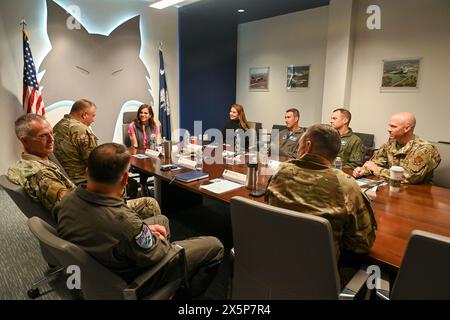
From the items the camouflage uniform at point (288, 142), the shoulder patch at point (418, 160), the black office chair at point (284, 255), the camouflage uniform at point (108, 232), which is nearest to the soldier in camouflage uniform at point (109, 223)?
the camouflage uniform at point (108, 232)

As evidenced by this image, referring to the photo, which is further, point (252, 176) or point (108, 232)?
point (252, 176)

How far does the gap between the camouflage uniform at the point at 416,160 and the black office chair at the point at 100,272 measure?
5.98ft

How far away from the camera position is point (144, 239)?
1.30 metres

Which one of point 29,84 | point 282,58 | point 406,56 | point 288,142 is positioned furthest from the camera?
point 282,58

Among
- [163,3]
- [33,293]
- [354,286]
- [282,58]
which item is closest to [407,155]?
[354,286]

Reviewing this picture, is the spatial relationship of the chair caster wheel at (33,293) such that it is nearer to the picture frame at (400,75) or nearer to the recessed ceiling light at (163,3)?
the recessed ceiling light at (163,3)

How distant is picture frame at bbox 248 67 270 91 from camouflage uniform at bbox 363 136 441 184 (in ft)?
12.6

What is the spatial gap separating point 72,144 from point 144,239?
179 centimetres

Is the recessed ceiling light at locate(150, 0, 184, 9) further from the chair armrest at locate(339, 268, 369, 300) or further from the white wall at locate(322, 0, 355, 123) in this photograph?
the chair armrest at locate(339, 268, 369, 300)

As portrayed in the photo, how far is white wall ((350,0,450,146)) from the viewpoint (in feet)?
→ 13.1

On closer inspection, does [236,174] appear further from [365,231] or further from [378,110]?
[378,110]

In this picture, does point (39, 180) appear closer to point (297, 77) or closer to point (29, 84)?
point (29, 84)

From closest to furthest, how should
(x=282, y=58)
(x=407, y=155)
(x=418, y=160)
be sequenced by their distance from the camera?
(x=418, y=160)
(x=407, y=155)
(x=282, y=58)
